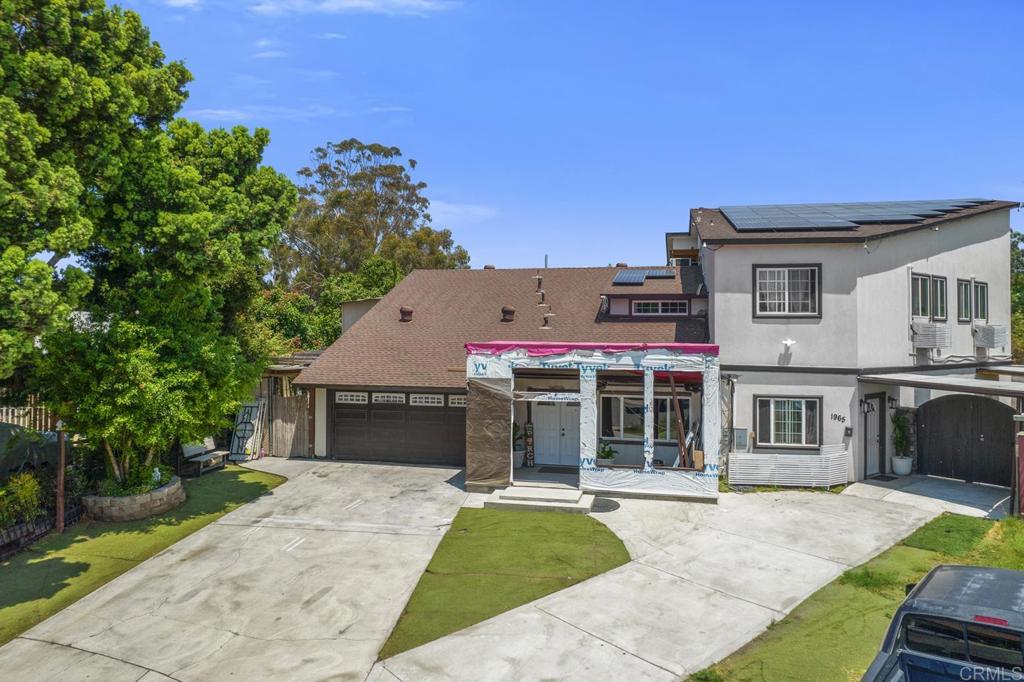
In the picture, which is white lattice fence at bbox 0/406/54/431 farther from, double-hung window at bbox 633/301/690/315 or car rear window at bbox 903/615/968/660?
car rear window at bbox 903/615/968/660

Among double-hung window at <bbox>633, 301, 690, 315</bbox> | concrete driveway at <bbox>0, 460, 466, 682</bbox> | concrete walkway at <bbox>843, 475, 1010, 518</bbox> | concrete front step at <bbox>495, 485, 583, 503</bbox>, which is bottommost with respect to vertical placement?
concrete driveway at <bbox>0, 460, 466, 682</bbox>

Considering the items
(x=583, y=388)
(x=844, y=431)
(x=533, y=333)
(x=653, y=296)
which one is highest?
(x=653, y=296)

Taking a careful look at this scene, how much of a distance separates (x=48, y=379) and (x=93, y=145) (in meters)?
5.01

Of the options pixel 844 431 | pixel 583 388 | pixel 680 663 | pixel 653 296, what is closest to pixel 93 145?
pixel 583 388

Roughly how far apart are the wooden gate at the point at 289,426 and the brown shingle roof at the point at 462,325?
1406mm

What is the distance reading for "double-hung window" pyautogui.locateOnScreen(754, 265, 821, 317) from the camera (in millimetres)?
16734

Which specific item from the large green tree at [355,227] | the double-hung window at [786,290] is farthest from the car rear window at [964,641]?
the large green tree at [355,227]

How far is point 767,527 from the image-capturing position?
43.3 feet

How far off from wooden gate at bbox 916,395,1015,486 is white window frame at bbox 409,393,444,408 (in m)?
14.2

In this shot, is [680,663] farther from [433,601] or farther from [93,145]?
[93,145]

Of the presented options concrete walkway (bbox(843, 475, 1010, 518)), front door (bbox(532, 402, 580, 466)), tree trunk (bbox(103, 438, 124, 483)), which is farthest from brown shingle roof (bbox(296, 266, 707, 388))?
concrete walkway (bbox(843, 475, 1010, 518))

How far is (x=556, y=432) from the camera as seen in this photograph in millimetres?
18859

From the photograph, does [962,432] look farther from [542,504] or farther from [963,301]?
[542,504]

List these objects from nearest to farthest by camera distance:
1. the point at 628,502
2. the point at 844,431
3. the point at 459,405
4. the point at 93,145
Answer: the point at 93,145 → the point at 628,502 → the point at 844,431 → the point at 459,405
